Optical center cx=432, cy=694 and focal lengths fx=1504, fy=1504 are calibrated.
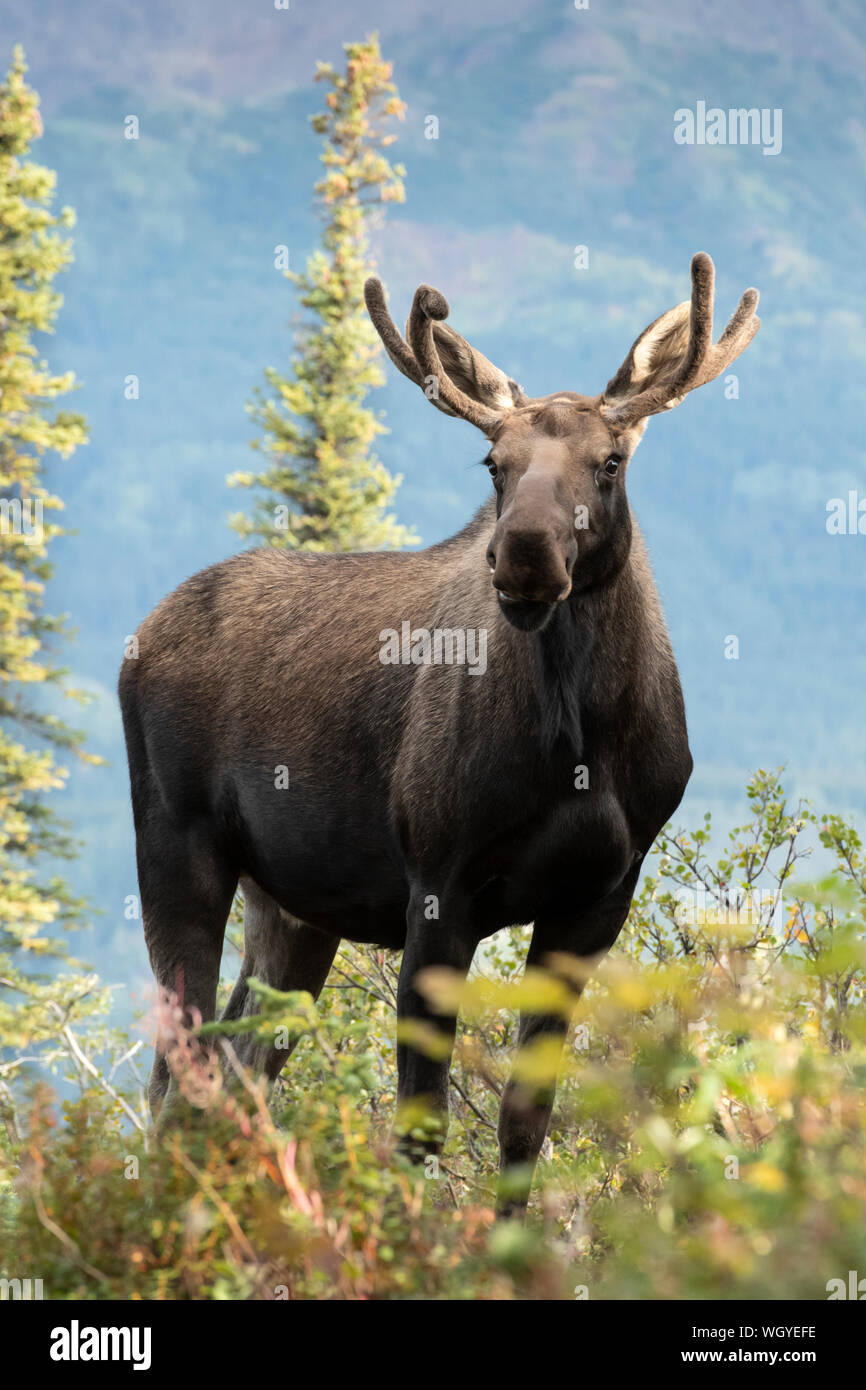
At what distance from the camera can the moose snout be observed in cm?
474

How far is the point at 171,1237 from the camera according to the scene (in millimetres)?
3316

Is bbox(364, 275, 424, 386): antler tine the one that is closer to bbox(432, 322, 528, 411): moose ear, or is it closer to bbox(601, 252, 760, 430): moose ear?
bbox(432, 322, 528, 411): moose ear

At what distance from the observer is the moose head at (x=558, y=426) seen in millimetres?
4816

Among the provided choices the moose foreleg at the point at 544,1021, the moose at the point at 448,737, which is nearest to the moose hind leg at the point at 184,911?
the moose at the point at 448,737

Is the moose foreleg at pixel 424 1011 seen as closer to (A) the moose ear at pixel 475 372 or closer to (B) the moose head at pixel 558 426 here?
(B) the moose head at pixel 558 426

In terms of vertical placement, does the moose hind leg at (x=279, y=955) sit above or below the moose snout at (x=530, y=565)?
below

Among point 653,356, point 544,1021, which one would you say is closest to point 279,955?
point 544,1021

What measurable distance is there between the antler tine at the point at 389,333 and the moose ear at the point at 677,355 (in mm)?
822

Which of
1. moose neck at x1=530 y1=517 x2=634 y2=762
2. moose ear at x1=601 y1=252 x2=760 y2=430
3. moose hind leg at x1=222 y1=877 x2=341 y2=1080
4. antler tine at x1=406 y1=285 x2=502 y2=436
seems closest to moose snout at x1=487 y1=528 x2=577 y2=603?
moose neck at x1=530 y1=517 x2=634 y2=762

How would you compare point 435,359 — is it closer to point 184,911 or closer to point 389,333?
point 389,333

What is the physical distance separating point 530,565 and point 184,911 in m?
2.78

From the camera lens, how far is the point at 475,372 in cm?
609

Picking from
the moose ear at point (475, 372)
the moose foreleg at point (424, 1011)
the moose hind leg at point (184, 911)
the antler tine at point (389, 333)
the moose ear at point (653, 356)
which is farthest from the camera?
the moose hind leg at point (184, 911)
